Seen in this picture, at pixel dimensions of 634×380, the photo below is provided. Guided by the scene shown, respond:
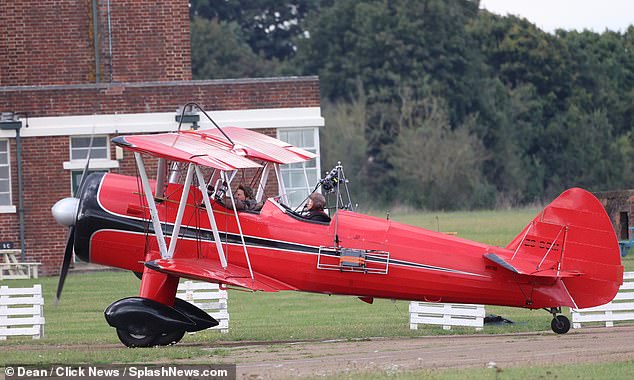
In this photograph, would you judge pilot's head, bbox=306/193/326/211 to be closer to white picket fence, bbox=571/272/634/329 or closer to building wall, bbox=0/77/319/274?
white picket fence, bbox=571/272/634/329

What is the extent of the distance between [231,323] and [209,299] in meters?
1.17

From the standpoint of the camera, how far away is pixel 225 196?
16219 millimetres

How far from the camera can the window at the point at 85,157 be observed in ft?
96.2

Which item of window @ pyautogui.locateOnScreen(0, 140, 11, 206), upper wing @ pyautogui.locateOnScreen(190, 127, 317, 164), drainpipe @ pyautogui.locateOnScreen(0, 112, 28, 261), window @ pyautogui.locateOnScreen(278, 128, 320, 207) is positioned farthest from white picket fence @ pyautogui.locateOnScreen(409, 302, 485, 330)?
window @ pyautogui.locateOnScreen(0, 140, 11, 206)

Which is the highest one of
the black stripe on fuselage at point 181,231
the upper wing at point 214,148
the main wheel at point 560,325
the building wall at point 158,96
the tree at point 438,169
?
the upper wing at point 214,148

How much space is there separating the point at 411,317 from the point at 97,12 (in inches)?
674

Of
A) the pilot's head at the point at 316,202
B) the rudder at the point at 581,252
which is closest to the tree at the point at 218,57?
the pilot's head at the point at 316,202

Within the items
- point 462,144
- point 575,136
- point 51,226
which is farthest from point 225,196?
point 575,136

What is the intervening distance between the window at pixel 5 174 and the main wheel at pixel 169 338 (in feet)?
47.2

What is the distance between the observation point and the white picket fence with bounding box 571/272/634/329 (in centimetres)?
1850

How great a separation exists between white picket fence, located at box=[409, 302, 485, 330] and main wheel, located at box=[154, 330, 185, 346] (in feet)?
13.1

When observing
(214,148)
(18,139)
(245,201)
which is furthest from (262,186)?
(18,139)

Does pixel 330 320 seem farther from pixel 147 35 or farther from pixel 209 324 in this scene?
pixel 147 35

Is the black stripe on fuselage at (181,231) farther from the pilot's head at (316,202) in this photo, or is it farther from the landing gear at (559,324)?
the landing gear at (559,324)
